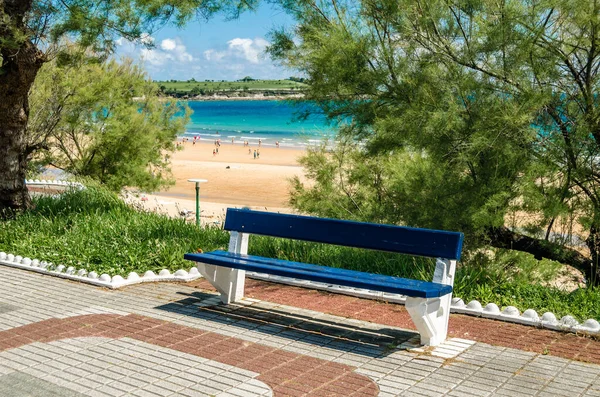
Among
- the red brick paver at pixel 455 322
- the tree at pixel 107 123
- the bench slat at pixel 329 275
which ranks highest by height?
the tree at pixel 107 123

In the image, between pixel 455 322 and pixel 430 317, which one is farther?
pixel 455 322

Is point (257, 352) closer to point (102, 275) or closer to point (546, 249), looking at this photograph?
point (102, 275)

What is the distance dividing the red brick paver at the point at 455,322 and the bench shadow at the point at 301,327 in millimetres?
268

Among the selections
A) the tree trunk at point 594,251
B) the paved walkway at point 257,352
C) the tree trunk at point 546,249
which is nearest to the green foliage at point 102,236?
the paved walkway at point 257,352

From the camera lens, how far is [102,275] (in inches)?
291

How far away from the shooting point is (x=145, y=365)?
16.6 ft

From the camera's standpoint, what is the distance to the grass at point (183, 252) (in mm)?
6711

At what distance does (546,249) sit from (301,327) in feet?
12.6

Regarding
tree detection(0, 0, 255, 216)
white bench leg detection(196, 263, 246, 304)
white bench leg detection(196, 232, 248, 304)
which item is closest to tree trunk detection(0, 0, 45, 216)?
tree detection(0, 0, 255, 216)

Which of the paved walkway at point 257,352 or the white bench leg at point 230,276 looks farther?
the white bench leg at point 230,276

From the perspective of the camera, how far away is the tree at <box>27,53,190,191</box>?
1608 cm

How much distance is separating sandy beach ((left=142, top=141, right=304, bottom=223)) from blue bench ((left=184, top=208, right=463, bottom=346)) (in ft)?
35.5

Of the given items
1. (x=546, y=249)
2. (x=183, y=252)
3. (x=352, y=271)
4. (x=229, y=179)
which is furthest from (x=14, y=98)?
(x=229, y=179)

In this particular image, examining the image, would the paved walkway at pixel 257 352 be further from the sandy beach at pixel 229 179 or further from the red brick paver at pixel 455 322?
the sandy beach at pixel 229 179
